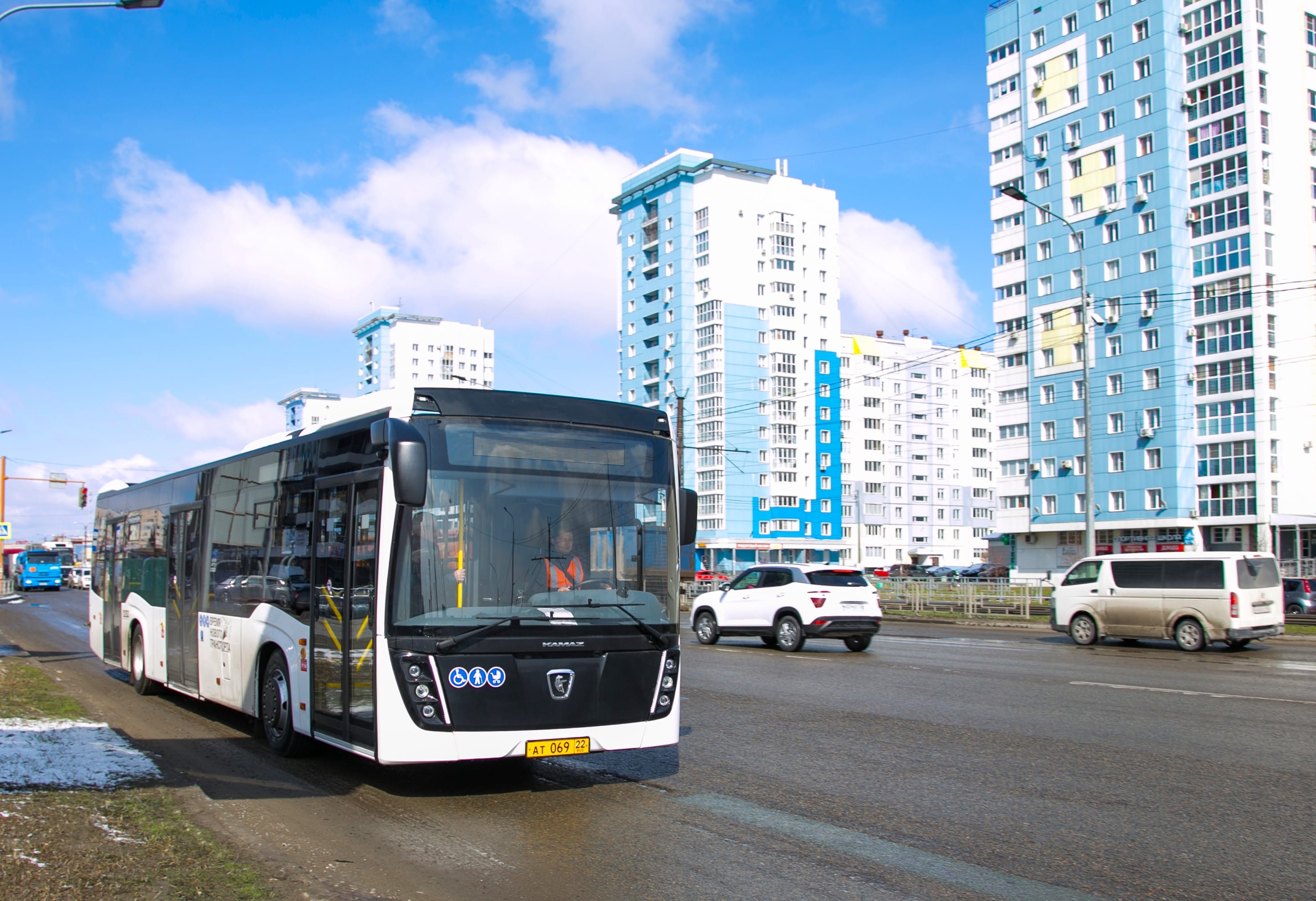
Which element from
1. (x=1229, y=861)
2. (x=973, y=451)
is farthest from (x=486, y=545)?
(x=973, y=451)

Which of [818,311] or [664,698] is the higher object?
[818,311]

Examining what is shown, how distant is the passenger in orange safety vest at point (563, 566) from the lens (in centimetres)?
770

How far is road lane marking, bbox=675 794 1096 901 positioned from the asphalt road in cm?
2

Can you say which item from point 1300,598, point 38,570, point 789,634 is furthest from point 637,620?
point 38,570

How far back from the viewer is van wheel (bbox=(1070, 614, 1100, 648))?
2306 centimetres

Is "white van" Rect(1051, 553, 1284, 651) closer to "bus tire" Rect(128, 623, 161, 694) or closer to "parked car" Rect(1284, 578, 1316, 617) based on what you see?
"parked car" Rect(1284, 578, 1316, 617)

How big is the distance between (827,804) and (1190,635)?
1647cm

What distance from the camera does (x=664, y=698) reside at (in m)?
8.08

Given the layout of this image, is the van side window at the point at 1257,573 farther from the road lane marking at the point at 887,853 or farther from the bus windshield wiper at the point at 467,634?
the bus windshield wiper at the point at 467,634

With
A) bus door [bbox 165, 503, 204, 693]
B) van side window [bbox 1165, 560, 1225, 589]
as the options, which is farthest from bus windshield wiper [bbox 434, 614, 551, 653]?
van side window [bbox 1165, 560, 1225, 589]

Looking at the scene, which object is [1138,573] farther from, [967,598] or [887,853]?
[887,853]

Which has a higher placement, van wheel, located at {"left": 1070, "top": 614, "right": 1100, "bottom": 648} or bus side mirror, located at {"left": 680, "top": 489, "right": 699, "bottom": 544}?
bus side mirror, located at {"left": 680, "top": 489, "right": 699, "bottom": 544}

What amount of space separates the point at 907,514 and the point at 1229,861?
109 metres

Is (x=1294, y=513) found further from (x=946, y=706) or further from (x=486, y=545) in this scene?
(x=486, y=545)
